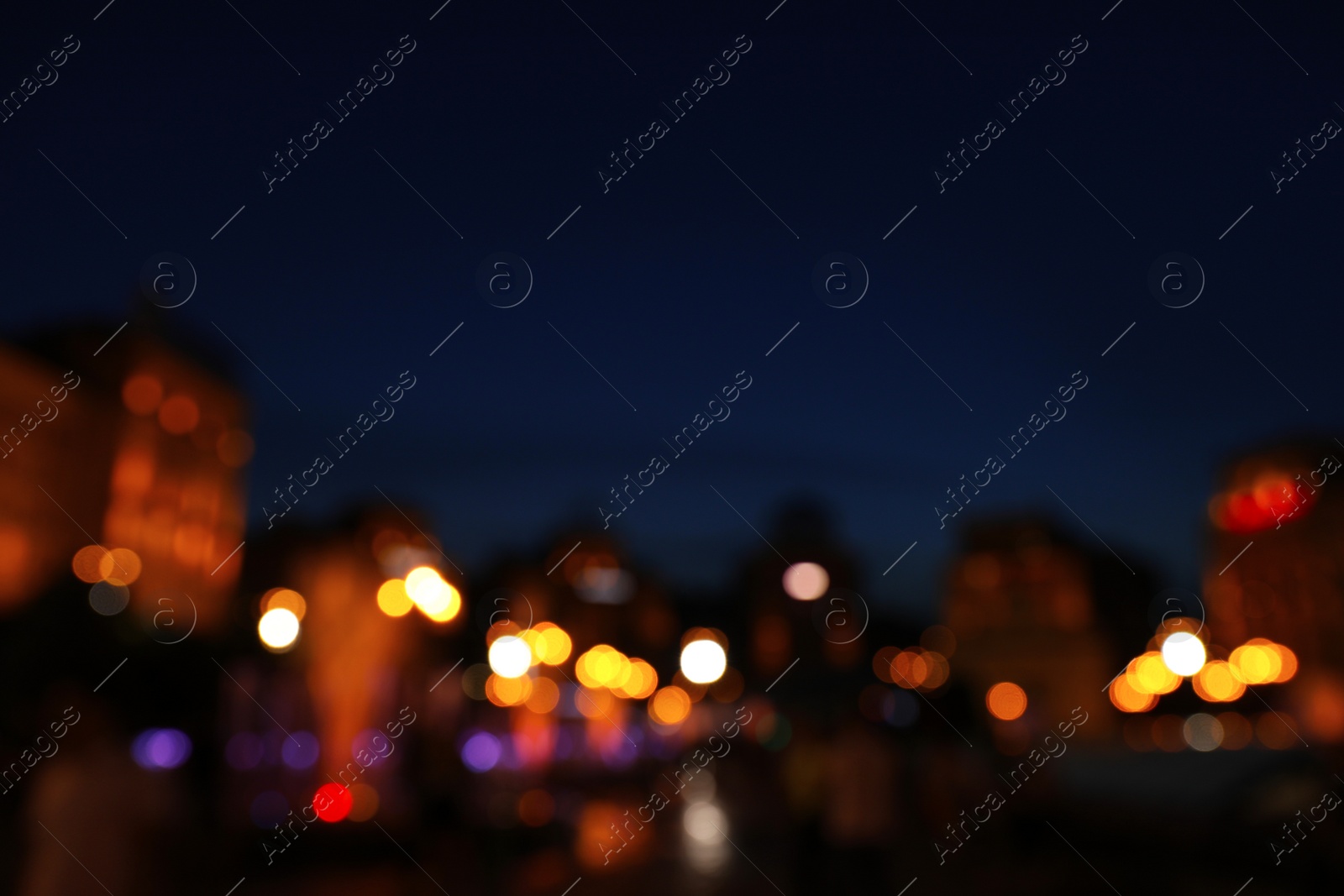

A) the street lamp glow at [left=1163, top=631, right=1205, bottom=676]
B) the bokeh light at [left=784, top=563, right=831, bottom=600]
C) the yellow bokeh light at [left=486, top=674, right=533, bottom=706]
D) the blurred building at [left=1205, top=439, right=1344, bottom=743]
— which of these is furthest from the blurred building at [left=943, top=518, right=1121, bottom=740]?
the yellow bokeh light at [left=486, top=674, right=533, bottom=706]

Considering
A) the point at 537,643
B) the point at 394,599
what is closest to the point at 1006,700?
the point at 537,643

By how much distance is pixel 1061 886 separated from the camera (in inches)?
438

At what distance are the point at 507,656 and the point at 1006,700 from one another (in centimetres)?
3637

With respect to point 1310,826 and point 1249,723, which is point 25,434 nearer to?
point 1310,826

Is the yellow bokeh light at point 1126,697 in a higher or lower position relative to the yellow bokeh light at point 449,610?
higher

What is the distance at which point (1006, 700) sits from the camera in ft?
160

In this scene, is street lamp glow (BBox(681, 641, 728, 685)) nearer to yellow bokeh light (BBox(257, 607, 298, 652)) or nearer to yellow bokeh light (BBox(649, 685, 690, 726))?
yellow bokeh light (BBox(257, 607, 298, 652))

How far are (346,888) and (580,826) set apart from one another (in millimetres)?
Answer: 8527

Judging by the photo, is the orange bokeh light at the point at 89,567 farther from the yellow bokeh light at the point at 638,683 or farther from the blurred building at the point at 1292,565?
the blurred building at the point at 1292,565

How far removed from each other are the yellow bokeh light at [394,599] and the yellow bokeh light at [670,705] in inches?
1722

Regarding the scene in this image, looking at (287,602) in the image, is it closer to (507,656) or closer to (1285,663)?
(507,656)

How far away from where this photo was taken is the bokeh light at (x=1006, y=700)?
4884cm

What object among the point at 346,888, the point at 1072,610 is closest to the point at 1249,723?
the point at 1072,610

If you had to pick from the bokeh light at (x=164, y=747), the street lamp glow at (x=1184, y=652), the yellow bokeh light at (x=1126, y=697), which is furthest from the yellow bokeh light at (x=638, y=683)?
the street lamp glow at (x=1184, y=652)
